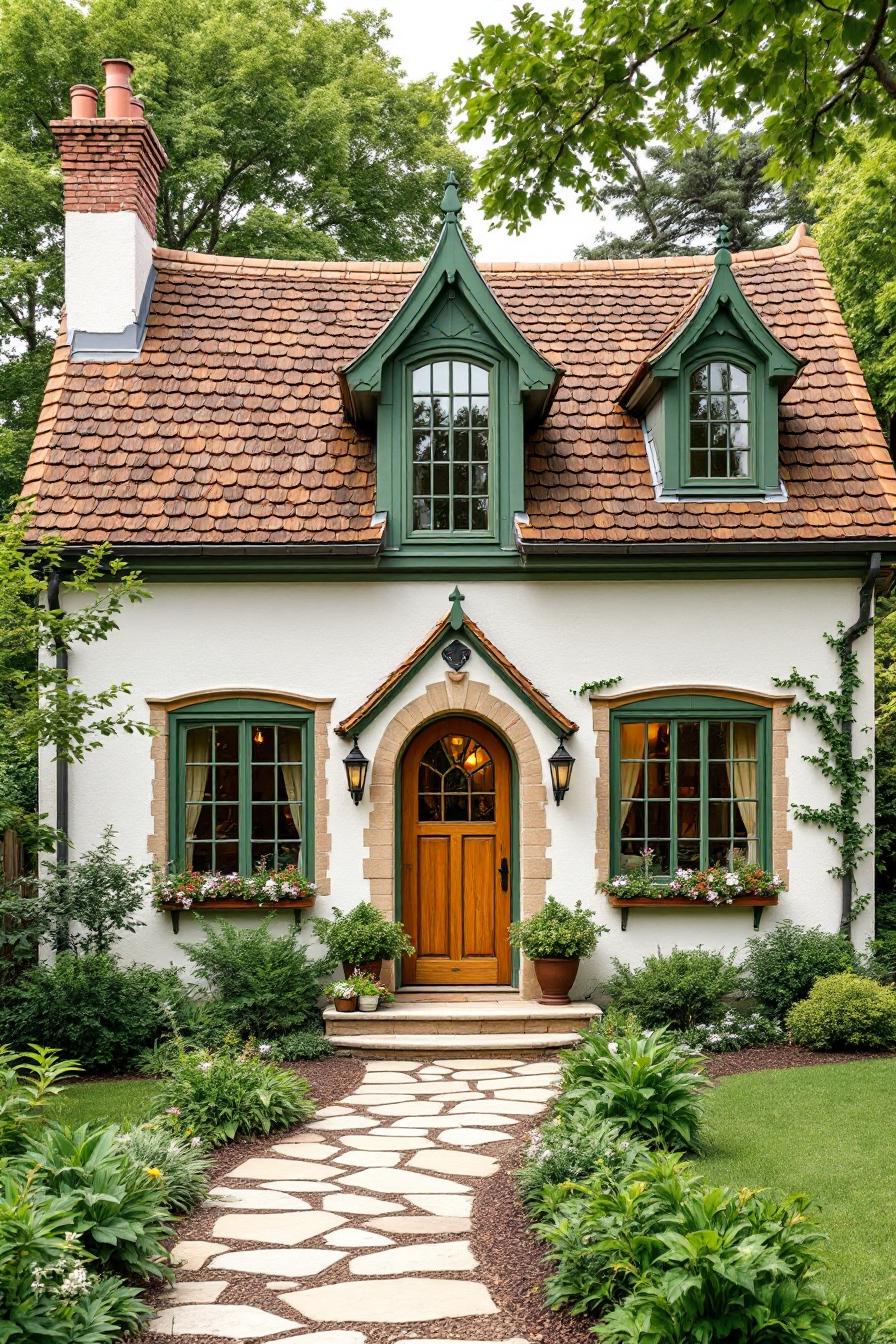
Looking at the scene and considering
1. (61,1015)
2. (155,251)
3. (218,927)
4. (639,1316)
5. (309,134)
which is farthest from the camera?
(309,134)

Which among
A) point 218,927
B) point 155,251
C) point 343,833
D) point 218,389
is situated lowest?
point 218,927

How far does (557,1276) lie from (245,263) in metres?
12.2

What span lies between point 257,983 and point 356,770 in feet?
6.97

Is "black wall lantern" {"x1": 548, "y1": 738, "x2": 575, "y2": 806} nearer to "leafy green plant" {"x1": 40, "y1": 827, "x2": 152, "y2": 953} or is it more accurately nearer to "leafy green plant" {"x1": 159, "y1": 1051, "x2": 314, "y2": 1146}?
"leafy green plant" {"x1": 40, "y1": 827, "x2": 152, "y2": 953}

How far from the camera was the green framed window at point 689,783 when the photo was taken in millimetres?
12250

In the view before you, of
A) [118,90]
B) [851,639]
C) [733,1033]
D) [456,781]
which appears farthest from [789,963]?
[118,90]

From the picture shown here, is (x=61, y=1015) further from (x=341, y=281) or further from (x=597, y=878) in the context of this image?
(x=341, y=281)

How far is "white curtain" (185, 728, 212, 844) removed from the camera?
39.9 feet

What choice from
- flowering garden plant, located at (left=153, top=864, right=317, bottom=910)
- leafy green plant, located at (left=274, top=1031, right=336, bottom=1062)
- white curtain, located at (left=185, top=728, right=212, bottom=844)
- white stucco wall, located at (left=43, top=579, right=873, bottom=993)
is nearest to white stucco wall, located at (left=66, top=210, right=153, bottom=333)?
white stucco wall, located at (left=43, top=579, right=873, bottom=993)

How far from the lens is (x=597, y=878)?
39.6 ft

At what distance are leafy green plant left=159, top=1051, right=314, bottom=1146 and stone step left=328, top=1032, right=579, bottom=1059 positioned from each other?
2.08 m

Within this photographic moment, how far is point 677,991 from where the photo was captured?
36.3 ft

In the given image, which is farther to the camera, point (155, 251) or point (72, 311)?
point (155, 251)

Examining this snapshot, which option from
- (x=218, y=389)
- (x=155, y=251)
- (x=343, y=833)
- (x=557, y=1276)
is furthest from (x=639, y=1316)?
(x=155, y=251)
